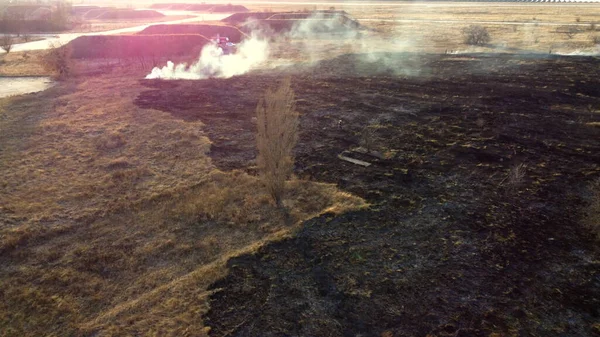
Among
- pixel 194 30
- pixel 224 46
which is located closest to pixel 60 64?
pixel 224 46

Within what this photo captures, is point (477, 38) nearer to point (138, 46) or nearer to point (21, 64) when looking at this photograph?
point (138, 46)

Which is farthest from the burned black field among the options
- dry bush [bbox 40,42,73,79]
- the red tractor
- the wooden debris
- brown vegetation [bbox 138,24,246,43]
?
brown vegetation [bbox 138,24,246,43]

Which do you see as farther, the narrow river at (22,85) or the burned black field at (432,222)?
the narrow river at (22,85)

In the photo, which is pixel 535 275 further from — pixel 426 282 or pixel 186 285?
pixel 186 285

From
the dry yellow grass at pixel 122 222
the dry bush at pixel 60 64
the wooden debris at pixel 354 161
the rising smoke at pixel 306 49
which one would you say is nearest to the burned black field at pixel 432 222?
the wooden debris at pixel 354 161

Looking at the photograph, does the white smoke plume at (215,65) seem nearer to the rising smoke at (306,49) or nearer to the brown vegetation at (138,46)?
the rising smoke at (306,49)

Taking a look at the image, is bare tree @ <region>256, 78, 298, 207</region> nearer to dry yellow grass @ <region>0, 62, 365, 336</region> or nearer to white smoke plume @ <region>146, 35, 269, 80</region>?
dry yellow grass @ <region>0, 62, 365, 336</region>

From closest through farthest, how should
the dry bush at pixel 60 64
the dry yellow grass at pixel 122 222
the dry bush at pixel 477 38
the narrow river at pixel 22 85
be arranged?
1. the dry yellow grass at pixel 122 222
2. the narrow river at pixel 22 85
3. the dry bush at pixel 60 64
4. the dry bush at pixel 477 38
